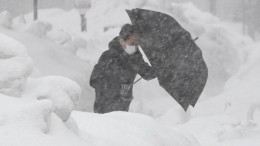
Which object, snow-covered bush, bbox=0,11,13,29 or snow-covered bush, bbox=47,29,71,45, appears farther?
→ snow-covered bush, bbox=47,29,71,45

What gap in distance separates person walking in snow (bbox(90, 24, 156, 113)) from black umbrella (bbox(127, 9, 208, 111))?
120 millimetres

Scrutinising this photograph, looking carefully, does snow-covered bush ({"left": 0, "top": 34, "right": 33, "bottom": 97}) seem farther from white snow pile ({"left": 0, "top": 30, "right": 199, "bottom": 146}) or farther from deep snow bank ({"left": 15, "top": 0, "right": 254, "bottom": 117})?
deep snow bank ({"left": 15, "top": 0, "right": 254, "bottom": 117})

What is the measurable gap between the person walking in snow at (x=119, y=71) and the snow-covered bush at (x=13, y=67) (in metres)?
2.70

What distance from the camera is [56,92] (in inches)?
100

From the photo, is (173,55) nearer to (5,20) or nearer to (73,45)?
(5,20)

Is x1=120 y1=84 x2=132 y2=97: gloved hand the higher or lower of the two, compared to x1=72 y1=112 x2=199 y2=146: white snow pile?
lower

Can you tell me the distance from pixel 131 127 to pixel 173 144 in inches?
11.4

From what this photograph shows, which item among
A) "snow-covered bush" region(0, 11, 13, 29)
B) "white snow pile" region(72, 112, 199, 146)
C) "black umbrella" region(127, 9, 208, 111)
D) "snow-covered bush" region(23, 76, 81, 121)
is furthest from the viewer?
"snow-covered bush" region(0, 11, 13, 29)

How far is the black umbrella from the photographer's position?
4.86 metres

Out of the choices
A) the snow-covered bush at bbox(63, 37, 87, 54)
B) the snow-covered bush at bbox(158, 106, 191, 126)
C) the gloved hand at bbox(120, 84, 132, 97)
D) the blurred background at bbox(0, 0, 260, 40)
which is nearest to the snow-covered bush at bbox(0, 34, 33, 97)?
the gloved hand at bbox(120, 84, 132, 97)

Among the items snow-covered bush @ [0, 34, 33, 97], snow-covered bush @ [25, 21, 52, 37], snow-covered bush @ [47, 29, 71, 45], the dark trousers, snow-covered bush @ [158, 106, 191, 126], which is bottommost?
snow-covered bush @ [47, 29, 71, 45]

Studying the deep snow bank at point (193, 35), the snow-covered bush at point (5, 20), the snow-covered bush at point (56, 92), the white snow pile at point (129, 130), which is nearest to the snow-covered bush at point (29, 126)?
the snow-covered bush at point (56, 92)

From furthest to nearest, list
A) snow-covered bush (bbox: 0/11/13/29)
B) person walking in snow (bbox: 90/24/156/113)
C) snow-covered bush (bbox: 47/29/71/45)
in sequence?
snow-covered bush (bbox: 47/29/71/45) < snow-covered bush (bbox: 0/11/13/29) < person walking in snow (bbox: 90/24/156/113)

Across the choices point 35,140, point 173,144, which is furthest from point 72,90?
point 173,144
